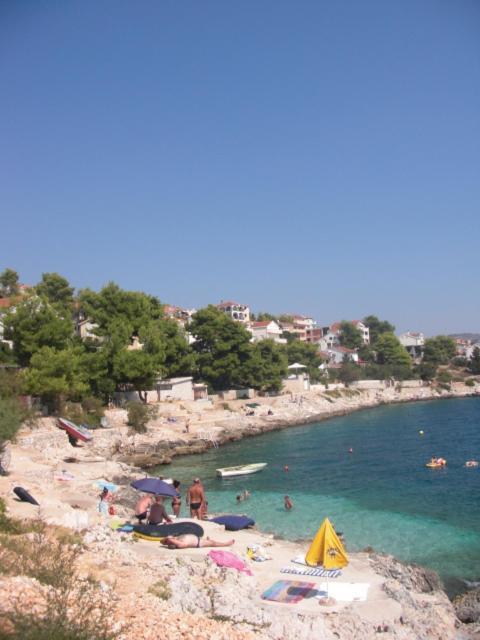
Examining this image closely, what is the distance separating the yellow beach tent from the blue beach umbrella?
28.6 feet

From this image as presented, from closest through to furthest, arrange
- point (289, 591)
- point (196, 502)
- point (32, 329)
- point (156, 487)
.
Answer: point (289, 591)
point (156, 487)
point (196, 502)
point (32, 329)

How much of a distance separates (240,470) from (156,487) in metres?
14.3

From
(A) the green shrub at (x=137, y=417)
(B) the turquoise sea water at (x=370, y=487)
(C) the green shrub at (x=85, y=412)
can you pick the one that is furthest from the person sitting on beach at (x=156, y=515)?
(A) the green shrub at (x=137, y=417)

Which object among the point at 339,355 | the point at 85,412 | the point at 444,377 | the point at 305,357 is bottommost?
the point at 444,377

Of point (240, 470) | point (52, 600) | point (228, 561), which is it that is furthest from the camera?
point (240, 470)

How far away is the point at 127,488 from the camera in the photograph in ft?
89.9

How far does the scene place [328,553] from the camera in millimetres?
13703

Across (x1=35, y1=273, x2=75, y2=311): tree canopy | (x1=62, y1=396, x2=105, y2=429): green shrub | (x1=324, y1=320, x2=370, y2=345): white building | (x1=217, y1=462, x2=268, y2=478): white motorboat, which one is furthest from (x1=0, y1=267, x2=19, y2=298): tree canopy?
(x1=324, y1=320, x2=370, y2=345): white building

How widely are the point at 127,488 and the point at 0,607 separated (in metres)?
20.6

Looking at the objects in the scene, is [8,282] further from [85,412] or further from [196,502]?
[196,502]

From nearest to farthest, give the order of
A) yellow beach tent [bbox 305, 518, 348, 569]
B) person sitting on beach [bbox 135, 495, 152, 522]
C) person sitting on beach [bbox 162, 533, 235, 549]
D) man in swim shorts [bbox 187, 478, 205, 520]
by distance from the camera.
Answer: yellow beach tent [bbox 305, 518, 348, 569], person sitting on beach [bbox 162, 533, 235, 549], person sitting on beach [bbox 135, 495, 152, 522], man in swim shorts [bbox 187, 478, 205, 520]

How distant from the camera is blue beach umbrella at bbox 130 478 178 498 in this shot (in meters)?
21.1

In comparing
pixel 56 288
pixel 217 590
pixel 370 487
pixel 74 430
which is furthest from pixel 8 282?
pixel 217 590

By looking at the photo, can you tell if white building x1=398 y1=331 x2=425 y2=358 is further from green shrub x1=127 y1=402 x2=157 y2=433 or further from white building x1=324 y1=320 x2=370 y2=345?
green shrub x1=127 y1=402 x2=157 y2=433
